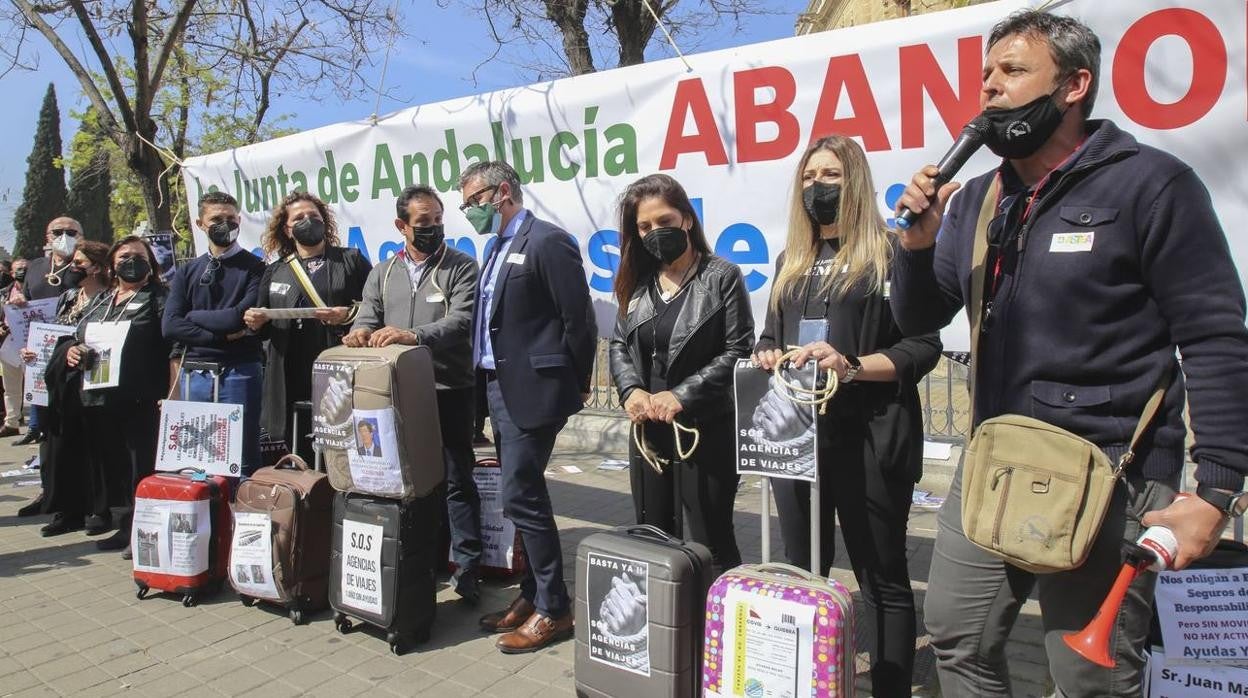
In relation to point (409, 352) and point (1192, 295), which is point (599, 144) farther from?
point (1192, 295)

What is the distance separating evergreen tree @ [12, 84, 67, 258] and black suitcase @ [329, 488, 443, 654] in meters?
47.2

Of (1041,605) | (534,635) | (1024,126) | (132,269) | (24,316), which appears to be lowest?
(534,635)

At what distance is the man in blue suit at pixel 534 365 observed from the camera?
335 centimetres

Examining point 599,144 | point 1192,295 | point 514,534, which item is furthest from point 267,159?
point 1192,295

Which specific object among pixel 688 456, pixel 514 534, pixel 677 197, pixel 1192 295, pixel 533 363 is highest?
pixel 677 197

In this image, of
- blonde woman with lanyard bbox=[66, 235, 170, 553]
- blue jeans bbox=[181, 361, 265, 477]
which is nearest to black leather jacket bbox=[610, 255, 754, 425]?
blue jeans bbox=[181, 361, 265, 477]

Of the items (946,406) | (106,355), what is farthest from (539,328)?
(946,406)

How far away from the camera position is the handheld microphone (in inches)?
72.1

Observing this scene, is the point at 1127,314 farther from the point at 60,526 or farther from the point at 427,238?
the point at 60,526

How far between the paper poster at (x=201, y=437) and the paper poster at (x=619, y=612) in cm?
243

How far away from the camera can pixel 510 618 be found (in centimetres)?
358

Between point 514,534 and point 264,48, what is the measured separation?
314 inches

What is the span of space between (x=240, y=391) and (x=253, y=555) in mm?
1122

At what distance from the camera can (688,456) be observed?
2945mm
